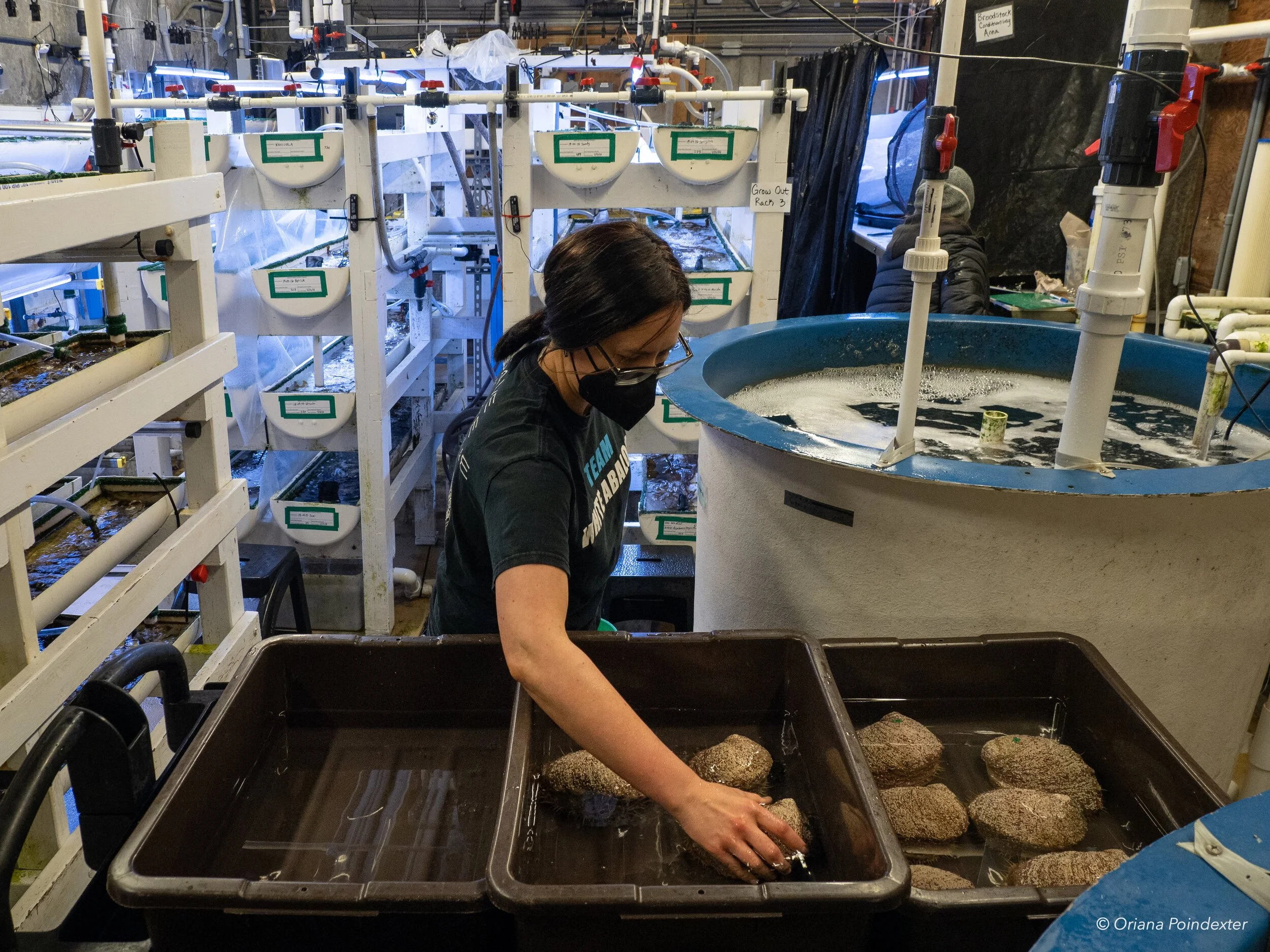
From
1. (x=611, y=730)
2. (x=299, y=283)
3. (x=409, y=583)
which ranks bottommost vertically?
(x=409, y=583)

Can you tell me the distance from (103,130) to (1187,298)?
236 centimetres

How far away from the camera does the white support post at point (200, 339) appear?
1693 mm

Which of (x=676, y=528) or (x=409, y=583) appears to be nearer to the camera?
(x=676, y=528)

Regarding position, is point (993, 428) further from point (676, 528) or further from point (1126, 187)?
point (676, 528)

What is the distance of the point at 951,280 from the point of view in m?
3.06

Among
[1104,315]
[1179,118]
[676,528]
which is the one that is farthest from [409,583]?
[1179,118]

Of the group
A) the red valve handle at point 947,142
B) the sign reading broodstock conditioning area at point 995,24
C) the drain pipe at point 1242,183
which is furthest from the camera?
the drain pipe at point 1242,183

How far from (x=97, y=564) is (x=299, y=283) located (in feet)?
6.00

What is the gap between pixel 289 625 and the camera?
361 cm

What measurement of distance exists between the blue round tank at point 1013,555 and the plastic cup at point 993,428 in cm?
53

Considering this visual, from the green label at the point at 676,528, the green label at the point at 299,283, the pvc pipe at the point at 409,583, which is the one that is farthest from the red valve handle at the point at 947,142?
the pvc pipe at the point at 409,583

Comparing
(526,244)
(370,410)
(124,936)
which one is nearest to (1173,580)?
(124,936)

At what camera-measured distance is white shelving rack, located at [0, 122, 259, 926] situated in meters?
1.25

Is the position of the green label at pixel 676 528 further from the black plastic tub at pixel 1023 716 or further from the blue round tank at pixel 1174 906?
the blue round tank at pixel 1174 906
